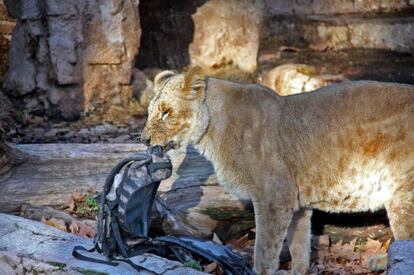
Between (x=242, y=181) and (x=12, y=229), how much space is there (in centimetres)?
156

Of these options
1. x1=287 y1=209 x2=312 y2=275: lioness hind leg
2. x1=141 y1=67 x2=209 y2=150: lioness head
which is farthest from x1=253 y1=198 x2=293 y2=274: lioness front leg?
x1=141 y1=67 x2=209 y2=150: lioness head

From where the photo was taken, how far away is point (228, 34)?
11391 mm

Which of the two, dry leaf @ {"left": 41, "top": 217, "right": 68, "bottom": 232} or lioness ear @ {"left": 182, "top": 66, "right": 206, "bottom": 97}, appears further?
dry leaf @ {"left": 41, "top": 217, "right": 68, "bottom": 232}

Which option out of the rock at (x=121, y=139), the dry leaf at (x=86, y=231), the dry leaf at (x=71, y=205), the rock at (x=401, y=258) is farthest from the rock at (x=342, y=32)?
the rock at (x=401, y=258)

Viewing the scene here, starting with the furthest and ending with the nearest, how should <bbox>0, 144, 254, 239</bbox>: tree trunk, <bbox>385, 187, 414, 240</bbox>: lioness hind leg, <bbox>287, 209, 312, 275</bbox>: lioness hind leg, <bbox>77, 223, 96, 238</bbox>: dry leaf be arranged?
1. <bbox>0, 144, 254, 239</bbox>: tree trunk
2. <bbox>77, 223, 96, 238</bbox>: dry leaf
3. <bbox>287, 209, 312, 275</bbox>: lioness hind leg
4. <bbox>385, 187, 414, 240</bbox>: lioness hind leg

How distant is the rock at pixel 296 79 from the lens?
→ 31.0 feet

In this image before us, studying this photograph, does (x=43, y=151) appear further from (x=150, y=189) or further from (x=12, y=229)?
(x=150, y=189)

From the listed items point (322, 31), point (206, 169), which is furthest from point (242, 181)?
point (322, 31)

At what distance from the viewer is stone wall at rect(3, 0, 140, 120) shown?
970cm

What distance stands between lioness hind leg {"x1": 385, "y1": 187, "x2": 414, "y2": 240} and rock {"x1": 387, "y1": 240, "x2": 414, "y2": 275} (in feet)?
2.29

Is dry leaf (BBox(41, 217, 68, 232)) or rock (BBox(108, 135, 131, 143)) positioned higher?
rock (BBox(108, 135, 131, 143))

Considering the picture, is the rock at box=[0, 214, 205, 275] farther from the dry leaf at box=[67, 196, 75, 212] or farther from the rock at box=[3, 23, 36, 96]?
the rock at box=[3, 23, 36, 96]

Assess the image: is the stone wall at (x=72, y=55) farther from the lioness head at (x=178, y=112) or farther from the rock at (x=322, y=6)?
the lioness head at (x=178, y=112)

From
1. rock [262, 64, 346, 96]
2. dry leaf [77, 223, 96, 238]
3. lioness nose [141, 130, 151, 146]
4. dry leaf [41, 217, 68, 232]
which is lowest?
dry leaf [77, 223, 96, 238]
